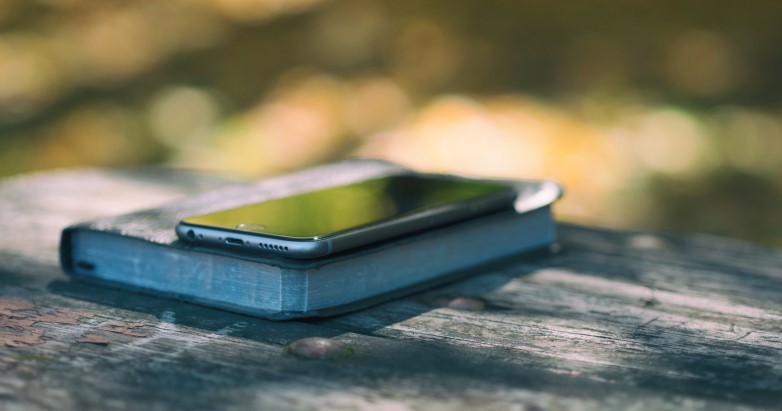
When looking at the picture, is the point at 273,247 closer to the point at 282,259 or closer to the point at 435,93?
the point at 282,259

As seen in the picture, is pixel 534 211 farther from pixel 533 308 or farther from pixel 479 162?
pixel 479 162

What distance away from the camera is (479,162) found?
2.91 m

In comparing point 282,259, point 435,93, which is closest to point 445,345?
point 282,259

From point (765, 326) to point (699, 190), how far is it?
1.96 metres

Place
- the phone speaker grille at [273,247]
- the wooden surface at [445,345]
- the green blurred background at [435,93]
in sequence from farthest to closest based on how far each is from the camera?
the green blurred background at [435,93] < the phone speaker grille at [273,247] < the wooden surface at [445,345]

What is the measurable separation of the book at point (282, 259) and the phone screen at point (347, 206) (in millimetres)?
25

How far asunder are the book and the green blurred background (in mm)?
1652

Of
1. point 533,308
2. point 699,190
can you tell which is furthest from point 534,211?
point 699,190

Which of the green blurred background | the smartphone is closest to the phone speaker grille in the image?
the smartphone

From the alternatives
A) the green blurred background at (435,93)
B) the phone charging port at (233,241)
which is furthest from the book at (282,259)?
the green blurred background at (435,93)

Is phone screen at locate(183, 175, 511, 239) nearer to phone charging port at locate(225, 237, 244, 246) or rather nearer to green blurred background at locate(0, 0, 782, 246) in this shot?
phone charging port at locate(225, 237, 244, 246)

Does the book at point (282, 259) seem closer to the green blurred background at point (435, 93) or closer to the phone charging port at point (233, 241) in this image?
the phone charging port at point (233, 241)

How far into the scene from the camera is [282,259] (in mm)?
822

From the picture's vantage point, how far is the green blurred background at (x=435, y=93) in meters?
2.81
